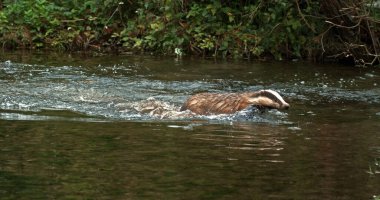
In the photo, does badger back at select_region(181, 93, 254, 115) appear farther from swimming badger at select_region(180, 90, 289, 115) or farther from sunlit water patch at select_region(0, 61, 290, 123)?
sunlit water patch at select_region(0, 61, 290, 123)

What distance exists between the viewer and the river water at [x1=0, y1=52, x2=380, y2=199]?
23.1 feet

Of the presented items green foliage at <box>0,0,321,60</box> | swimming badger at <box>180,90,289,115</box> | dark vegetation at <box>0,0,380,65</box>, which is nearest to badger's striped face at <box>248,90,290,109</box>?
swimming badger at <box>180,90,289,115</box>

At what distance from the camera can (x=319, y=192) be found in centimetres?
689

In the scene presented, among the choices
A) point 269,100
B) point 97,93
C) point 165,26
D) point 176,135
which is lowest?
point 176,135

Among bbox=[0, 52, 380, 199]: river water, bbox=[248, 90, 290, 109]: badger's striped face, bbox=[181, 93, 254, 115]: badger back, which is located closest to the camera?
bbox=[0, 52, 380, 199]: river water

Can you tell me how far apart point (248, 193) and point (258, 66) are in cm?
1089

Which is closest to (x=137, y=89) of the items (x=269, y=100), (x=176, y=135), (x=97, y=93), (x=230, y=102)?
(x=97, y=93)

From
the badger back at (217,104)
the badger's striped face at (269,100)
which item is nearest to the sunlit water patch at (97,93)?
the badger back at (217,104)

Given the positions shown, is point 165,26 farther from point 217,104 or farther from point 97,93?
point 217,104

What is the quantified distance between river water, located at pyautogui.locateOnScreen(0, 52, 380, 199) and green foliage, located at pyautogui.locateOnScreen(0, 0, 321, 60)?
1.80 m

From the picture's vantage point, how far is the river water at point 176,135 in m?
7.03

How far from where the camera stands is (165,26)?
19547 millimetres

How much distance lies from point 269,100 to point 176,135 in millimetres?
1941

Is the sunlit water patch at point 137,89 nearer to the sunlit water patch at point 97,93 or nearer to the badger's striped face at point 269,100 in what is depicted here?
the sunlit water patch at point 97,93
